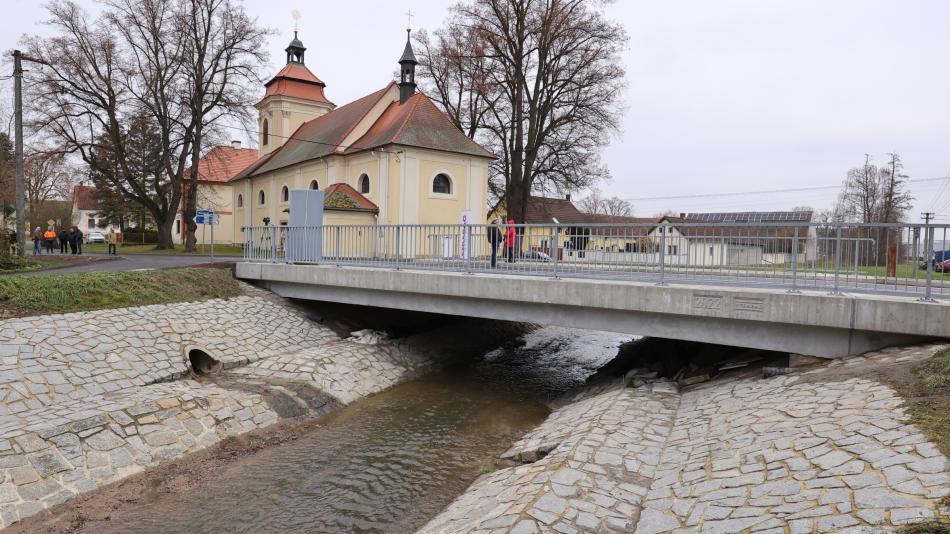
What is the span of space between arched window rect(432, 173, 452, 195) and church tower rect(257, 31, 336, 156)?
20.2 metres

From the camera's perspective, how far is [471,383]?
44.5ft

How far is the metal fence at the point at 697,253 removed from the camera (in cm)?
796

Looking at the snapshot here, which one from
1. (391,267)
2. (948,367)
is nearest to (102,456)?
(391,267)

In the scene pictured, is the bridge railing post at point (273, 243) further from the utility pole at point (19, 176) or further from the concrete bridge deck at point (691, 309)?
the utility pole at point (19, 176)

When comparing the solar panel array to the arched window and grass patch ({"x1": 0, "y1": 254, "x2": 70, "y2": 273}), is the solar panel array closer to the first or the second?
the arched window

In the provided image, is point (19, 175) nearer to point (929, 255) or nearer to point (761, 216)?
point (929, 255)

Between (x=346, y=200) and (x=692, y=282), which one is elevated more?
(x=346, y=200)

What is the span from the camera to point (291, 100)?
142 feet

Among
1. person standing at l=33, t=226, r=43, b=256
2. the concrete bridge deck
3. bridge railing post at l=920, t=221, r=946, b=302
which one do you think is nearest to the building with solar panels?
the concrete bridge deck

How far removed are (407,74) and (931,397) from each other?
1221 inches

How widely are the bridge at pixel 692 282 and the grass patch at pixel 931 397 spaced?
1282 millimetres

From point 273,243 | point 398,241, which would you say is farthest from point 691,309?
point 273,243

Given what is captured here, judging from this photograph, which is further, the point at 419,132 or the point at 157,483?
the point at 419,132

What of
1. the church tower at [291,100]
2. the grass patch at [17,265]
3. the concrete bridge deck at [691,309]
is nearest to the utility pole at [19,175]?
the grass patch at [17,265]
